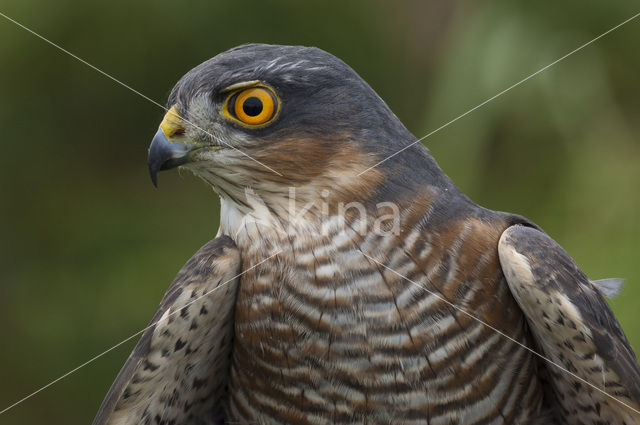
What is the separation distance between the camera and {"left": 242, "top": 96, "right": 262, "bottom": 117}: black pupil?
212cm

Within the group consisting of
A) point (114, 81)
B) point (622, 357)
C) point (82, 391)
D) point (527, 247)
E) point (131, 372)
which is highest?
point (114, 81)

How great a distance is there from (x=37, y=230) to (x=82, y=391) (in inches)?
34.9

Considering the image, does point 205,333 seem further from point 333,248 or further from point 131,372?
point 333,248

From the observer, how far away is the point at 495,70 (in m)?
3.69

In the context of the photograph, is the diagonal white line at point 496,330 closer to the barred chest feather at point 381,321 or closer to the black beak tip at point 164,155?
the barred chest feather at point 381,321

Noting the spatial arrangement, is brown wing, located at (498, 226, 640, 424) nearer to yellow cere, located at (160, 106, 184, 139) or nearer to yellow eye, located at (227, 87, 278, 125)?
yellow eye, located at (227, 87, 278, 125)

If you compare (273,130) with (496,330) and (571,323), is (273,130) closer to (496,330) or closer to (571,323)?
(496,330)

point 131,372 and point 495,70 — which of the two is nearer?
point 131,372

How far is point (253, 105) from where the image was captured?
6.97 feet

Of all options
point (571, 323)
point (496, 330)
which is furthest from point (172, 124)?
point (571, 323)

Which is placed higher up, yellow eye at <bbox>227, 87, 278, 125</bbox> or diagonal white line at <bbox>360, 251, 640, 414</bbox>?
yellow eye at <bbox>227, 87, 278, 125</bbox>

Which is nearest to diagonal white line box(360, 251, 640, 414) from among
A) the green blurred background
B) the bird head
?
the bird head

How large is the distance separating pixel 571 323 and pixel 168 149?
1172mm

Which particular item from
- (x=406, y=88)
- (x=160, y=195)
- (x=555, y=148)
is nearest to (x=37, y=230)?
(x=160, y=195)
